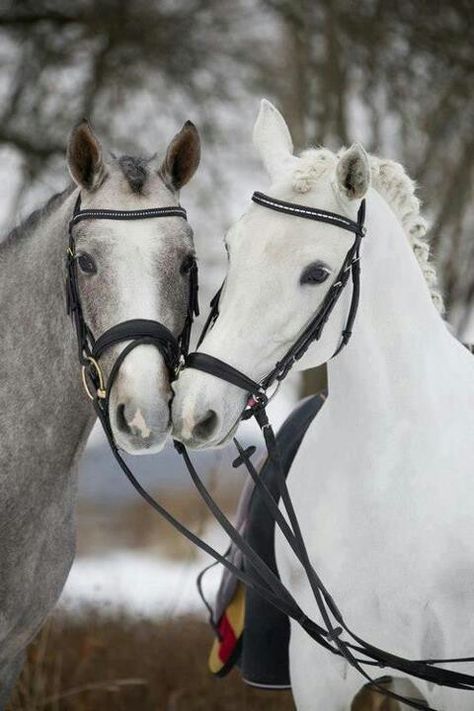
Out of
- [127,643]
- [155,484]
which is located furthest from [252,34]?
[127,643]

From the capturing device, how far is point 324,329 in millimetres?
3232

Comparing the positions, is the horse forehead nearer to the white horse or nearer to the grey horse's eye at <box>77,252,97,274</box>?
the grey horse's eye at <box>77,252,97,274</box>

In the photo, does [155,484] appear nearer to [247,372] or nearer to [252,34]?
[252,34]

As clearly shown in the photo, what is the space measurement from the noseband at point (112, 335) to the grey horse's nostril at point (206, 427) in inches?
12.3

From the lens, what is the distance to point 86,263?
3.40 m

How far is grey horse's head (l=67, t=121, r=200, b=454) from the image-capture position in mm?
3182

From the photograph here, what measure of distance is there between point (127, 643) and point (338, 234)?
4.05 m

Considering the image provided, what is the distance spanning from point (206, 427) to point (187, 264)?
680 mm

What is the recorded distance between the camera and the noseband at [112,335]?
10.6 ft

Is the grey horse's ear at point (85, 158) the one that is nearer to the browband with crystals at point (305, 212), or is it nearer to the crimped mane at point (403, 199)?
the browband with crystals at point (305, 212)

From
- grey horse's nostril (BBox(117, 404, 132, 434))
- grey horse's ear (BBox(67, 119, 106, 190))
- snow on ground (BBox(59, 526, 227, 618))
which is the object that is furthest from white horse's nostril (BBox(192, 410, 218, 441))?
snow on ground (BBox(59, 526, 227, 618))

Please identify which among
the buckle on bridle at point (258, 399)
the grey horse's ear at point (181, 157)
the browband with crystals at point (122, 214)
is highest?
the grey horse's ear at point (181, 157)

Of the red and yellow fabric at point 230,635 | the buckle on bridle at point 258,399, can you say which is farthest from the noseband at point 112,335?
the red and yellow fabric at point 230,635

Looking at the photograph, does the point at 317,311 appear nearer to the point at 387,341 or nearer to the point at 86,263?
the point at 387,341
